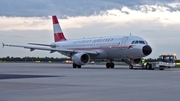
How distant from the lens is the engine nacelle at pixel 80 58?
150 feet

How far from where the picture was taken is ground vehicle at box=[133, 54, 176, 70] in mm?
43500

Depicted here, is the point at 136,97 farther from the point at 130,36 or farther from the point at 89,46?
the point at 89,46

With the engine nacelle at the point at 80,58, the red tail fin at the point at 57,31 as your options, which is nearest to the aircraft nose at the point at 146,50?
the engine nacelle at the point at 80,58

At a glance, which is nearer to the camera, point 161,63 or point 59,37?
point 161,63

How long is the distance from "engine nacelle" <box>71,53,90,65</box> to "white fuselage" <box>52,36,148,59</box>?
1.81 meters

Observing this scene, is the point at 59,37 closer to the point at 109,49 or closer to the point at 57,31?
the point at 57,31

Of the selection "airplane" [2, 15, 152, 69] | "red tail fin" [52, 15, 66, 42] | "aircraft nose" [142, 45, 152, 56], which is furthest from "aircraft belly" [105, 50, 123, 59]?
"red tail fin" [52, 15, 66, 42]

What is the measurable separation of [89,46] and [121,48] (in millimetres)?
6448

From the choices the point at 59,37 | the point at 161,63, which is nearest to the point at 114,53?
the point at 161,63

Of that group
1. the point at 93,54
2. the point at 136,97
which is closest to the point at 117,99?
the point at 136,97

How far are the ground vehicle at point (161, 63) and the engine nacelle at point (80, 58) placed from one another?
19.3 feet

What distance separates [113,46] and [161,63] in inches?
225

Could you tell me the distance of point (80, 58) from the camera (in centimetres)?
4562

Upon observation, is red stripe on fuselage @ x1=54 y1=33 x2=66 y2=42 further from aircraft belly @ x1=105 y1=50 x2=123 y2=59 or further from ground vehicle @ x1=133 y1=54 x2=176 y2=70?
ground vehicle @ x1=133 y1=54 x2=176 y2=70
